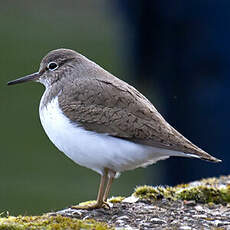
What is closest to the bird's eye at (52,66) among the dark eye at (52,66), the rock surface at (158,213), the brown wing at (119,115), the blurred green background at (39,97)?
the dark eye at (52,66)

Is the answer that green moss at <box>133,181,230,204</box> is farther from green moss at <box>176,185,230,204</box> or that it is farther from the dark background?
the dark background

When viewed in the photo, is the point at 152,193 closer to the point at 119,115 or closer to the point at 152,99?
the point at 119,115

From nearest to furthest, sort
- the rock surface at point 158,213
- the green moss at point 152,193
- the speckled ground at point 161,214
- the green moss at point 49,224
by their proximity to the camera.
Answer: the green moss at point 49,224, the rock surface at point 158,213, the speckled ground at point 161,214, the green moss at point 152,193

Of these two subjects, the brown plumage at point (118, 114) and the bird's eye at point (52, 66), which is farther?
the bird's eye at point (52, 66)

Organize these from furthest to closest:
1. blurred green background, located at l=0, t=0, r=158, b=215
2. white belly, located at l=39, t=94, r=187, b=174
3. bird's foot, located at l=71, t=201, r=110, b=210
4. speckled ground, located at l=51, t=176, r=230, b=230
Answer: blurred green background, located at l=0, t=0, r=158, b=215, bird's foot, located at l=71, t=201, r=110, b=210, white belly, located at l=39, t=94, r=187, b=174, speckled ground, located at l=51, t=176, r=230, b=230

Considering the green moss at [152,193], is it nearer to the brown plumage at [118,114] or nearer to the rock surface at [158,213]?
the rock surface at [158,213]

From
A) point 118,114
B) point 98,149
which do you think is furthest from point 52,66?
point 98,149

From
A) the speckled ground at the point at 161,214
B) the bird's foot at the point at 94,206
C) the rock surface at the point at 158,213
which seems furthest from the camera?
the bird's foot at the point at 94,206

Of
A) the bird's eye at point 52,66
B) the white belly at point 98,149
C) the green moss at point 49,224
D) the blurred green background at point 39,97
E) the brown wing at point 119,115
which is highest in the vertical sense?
the bird's eye at point 52,66

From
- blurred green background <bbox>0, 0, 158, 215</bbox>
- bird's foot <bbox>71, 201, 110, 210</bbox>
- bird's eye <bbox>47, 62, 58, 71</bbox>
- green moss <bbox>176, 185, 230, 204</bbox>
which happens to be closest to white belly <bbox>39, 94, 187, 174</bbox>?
bird's foot <bbox>71, 201, 110, 210</bbox>
